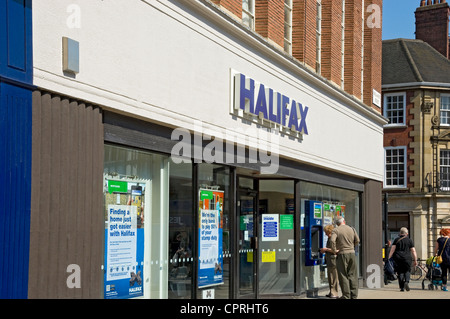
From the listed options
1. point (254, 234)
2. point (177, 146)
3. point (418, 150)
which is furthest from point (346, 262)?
point (418, 150)

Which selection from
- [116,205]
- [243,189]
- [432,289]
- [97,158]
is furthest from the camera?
[432,289]

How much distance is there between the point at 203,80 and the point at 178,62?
33.5 inches

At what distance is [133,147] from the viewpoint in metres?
9.50

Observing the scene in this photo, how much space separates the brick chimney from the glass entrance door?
34.7m

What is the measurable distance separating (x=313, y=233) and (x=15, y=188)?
11098 mm

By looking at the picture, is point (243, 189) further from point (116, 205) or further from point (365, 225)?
point (365, 225)

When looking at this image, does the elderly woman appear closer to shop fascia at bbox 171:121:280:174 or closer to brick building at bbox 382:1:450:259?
shop fascia at bbox 171:121:280:174

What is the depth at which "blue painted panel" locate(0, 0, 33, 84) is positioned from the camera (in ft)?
23.0

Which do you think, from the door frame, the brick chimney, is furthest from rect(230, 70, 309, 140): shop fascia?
the brick chimney

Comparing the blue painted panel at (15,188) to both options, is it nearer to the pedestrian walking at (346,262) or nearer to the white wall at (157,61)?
the white wall at (157,61)

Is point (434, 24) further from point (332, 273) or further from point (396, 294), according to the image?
point (332, 273)

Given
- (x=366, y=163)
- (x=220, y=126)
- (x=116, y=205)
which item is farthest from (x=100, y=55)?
(x=366, y=163)

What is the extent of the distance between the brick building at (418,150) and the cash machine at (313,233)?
78.7ft

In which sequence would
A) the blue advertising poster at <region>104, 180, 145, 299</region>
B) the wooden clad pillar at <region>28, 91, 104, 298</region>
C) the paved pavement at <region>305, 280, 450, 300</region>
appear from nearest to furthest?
the wooden clad pillar at <region>28, 91, 104, 298</region>
the blue advertising poster at <region>104, 180, 145, 299</region>
the paved pavement at <region>305, 280, 450, 300</region>
